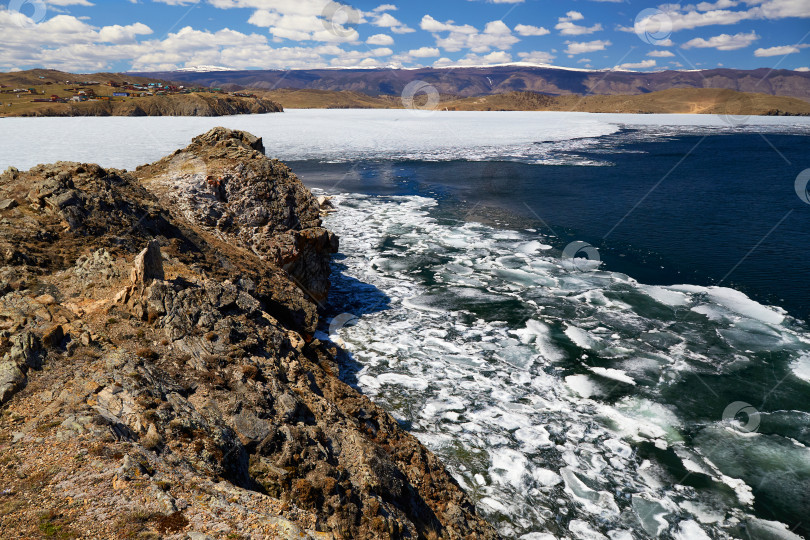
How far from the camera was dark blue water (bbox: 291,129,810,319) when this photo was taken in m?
18.0


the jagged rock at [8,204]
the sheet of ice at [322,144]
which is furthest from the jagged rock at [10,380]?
the sheet of ice at [322,144]

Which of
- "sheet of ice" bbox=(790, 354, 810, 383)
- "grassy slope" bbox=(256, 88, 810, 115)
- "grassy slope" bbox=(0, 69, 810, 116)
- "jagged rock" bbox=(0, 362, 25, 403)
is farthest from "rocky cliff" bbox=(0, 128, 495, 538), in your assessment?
"grassy slope" bbox=(256, 88, 810, 115)

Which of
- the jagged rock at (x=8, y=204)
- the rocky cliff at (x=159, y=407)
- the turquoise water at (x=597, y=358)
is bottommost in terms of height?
the turquoise water at (x=597, y=358)

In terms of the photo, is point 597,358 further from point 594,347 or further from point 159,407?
point 159,407

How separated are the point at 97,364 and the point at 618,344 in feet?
37.3

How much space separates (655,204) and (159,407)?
29.5 m

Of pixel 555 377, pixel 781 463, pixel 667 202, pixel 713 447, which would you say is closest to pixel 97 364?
pixel 555 377

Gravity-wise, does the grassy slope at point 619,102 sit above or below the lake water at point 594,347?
above

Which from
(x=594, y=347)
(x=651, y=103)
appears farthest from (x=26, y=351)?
(x=651, y=103)

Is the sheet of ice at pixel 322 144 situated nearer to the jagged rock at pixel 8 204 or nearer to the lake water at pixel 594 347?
the lake water at pixel 594 347

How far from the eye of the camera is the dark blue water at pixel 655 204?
18.0 metres

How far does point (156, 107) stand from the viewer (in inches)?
3880

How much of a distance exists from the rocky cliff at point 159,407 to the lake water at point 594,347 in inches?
94.0

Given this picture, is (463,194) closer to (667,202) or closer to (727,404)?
(667,202)
